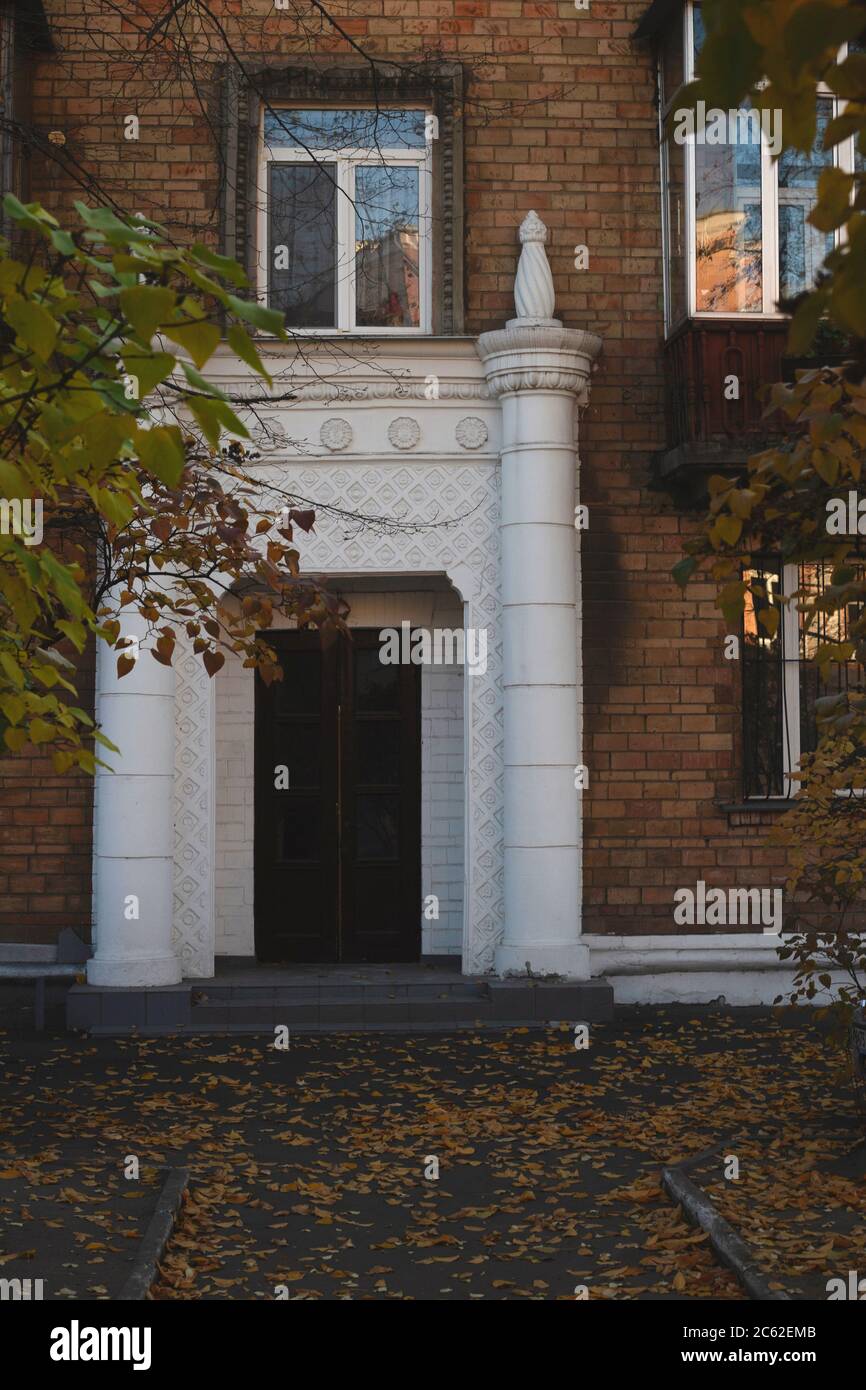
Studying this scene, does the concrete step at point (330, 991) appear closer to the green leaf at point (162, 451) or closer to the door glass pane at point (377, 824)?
the door glass pane at point (377, 824)

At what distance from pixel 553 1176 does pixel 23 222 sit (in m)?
5.35

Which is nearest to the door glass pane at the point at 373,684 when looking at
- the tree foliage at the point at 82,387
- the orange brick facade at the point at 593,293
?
the orange brick facade at the point at 593,293

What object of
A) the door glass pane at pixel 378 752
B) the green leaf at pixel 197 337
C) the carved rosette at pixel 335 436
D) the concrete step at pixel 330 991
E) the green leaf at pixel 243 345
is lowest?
the concrete step at pixel 330 991

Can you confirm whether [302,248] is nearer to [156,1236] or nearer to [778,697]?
[778,697]

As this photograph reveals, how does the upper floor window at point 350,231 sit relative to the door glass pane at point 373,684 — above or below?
above

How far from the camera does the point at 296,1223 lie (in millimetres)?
6148

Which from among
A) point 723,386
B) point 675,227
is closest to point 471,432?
point 723,386

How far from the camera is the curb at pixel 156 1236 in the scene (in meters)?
5.00

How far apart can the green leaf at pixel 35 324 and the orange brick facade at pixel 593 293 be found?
8.86m

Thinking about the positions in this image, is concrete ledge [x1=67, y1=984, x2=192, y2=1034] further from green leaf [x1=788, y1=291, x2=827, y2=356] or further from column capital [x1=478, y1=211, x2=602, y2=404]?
green leaf [x1=788, y1=291, x2=827, y2=356]

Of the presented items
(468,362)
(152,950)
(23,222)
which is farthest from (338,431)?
(23,222)

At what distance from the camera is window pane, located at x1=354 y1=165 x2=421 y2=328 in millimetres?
11562

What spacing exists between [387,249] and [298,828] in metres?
4.60

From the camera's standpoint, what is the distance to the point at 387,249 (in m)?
11.6
